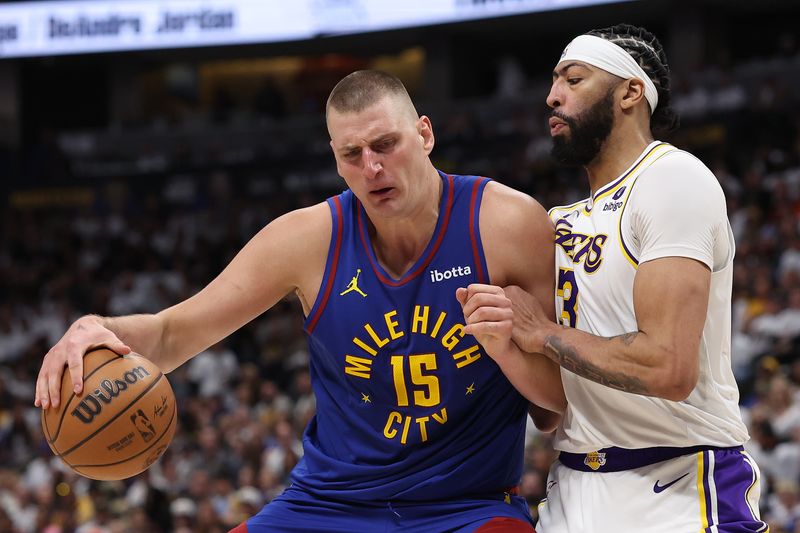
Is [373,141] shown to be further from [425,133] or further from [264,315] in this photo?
[264,315]

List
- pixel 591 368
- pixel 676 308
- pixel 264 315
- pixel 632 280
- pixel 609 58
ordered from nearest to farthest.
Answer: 1. pixel 676 308
2. pixel 591 368
3. pixel 632 280
4. pixel 609 58
5. pixel 264 315

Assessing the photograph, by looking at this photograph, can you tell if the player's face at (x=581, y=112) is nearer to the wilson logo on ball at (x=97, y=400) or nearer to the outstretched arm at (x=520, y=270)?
the outstretched arm at (x=520, y=270)

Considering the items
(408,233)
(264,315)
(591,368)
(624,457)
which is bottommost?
(264,315)

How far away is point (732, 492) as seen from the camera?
3201 mm

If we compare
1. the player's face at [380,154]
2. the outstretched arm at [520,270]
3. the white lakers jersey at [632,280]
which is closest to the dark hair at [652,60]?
the white lakers jersey at [632,280]

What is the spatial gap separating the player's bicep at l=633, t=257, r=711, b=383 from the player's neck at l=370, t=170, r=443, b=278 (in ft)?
2.96

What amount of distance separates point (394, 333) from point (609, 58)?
1197 millimetres

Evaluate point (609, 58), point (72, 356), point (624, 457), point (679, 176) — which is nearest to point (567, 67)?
point (609, 58)

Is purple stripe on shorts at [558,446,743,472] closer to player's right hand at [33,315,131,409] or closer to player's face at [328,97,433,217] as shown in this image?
player's face at [328,97,433,217]

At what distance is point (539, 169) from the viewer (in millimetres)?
15180

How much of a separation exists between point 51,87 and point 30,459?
Answer: 38.0 ft

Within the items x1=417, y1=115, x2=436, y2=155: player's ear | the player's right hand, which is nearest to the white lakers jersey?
x1=417, y1=115, x2=436, y2=155: player's ear

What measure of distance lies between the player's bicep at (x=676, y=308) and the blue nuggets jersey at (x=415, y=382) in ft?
2.19

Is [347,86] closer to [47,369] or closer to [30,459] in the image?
[47,369]
